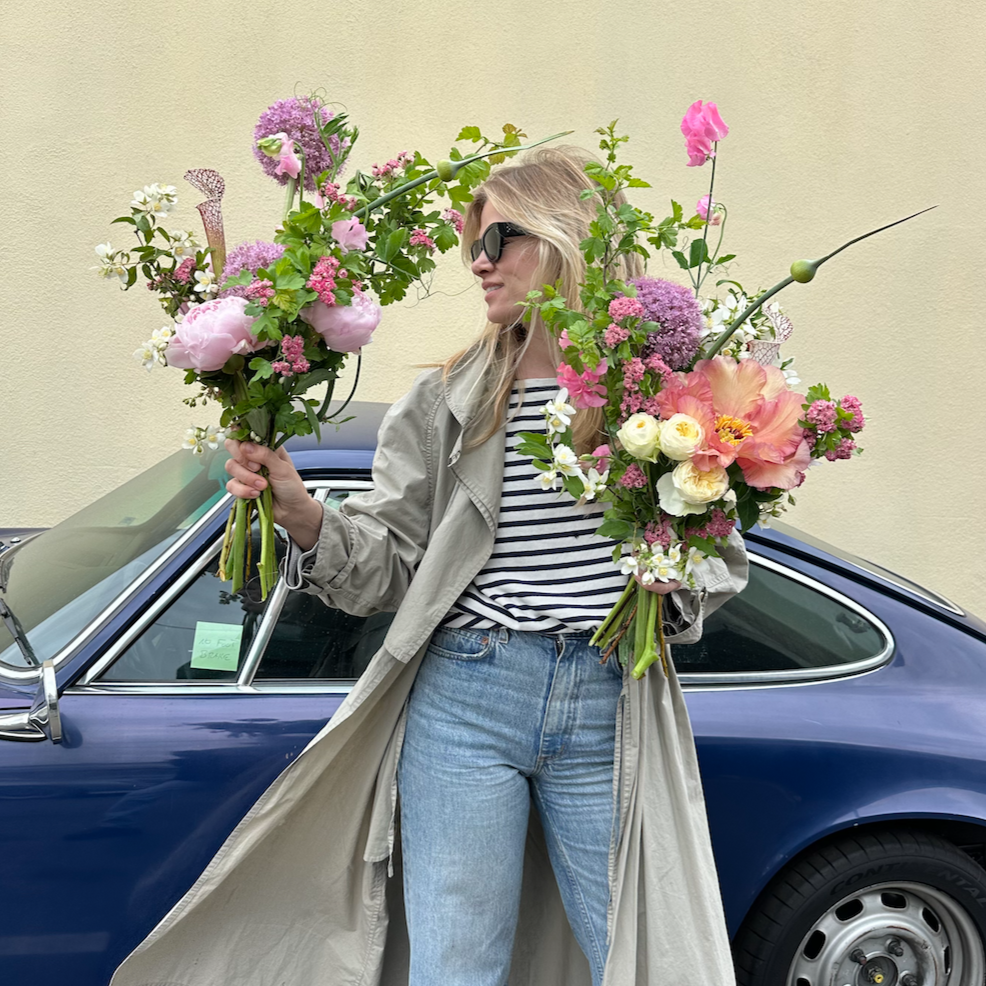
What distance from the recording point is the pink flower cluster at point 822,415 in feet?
5.44

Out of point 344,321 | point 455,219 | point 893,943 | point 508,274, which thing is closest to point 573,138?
point 455,219

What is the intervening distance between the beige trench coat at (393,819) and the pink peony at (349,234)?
0.33 m

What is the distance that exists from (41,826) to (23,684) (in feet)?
0.99

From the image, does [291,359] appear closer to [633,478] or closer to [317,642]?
[633,478]

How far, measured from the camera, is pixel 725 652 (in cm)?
254

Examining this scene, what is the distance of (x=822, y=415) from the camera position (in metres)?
1.66

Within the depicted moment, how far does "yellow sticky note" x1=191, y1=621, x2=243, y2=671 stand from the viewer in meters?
2.36

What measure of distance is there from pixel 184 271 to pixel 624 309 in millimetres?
675

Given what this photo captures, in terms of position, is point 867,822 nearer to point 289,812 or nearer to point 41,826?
point 289,812

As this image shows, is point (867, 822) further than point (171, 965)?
Yes

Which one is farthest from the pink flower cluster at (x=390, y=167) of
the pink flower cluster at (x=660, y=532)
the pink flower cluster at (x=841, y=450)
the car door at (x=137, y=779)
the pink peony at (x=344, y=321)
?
the car door at (x=137, y=779)

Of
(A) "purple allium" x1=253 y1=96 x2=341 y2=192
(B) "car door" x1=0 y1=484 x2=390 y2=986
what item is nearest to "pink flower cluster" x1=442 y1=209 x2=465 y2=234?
(A) "purple allium" x1=253 y1=96 x2=341 y2=192

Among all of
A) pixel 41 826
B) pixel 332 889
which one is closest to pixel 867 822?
pixel 332 889

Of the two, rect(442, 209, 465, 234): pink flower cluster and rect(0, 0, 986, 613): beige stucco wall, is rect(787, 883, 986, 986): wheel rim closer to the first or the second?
rect(442, 209, 465, 234): pink flower cluster
